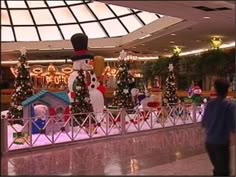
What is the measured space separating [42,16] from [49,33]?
144cm

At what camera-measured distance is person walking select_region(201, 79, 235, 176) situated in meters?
5.06

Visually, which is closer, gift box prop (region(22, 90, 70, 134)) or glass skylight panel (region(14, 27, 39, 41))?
gift box prop (region(22, 90, 70, 134))

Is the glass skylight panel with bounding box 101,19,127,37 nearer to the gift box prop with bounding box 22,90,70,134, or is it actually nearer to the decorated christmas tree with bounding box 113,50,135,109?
the decorated christmas tree with bounding box 113,50,135,109

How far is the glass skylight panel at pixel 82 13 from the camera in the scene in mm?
24125

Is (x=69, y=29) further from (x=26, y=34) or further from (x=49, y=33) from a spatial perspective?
(x=26, y=34)

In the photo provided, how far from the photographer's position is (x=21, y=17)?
25.6 metres

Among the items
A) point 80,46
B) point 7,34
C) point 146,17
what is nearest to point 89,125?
point 80,46

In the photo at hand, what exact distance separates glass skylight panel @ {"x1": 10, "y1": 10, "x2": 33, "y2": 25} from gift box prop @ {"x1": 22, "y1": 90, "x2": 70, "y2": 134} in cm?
1430

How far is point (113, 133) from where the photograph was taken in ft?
39.3

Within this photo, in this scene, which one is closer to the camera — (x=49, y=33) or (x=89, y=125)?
(x=89, y=125)

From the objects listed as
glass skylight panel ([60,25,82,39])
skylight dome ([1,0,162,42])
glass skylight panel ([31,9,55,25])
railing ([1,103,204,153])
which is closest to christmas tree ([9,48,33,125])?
railing ([1,103,204,153])

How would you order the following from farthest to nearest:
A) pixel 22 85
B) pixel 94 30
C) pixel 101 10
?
pixel 94 30
pixel 101 10
pixel 22 85

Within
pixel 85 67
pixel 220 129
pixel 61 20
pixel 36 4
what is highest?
pixel 36 4

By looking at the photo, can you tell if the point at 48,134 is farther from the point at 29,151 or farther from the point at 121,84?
the point at 121,84
